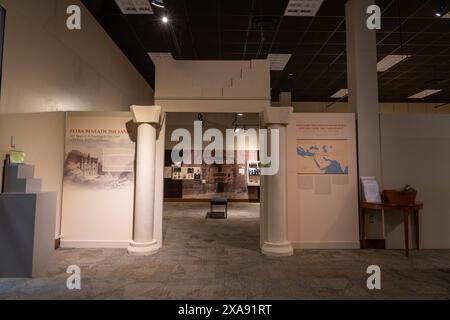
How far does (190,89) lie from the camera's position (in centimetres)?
542

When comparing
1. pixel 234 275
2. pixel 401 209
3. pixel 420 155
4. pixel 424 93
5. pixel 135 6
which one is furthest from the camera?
pixel 424 93

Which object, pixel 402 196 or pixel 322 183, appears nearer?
pixel 402 196

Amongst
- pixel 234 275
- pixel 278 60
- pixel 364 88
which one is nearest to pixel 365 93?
pixel 364 88

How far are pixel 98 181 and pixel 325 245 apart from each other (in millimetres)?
3863

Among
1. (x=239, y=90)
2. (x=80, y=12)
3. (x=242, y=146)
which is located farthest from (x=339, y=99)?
(x=80, y=12)

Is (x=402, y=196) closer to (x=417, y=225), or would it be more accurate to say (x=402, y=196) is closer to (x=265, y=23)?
(x=417, y=225)

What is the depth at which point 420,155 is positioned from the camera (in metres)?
4.86

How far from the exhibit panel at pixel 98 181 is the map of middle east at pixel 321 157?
2.81 m

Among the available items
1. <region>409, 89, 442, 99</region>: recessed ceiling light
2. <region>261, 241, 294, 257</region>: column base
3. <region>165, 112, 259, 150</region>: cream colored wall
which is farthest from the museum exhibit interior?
<region>165, 112, 259, 150</region>: cream colored wall

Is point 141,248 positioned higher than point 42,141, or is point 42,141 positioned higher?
point 42,141

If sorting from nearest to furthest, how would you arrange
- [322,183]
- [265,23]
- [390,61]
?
1. [322,183]
2. [265,23]
3. [390,61]

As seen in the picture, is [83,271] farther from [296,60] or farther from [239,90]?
[296,60]

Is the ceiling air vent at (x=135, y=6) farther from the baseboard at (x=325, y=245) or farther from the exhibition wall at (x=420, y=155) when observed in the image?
the baseboard at (x=325, y=245)

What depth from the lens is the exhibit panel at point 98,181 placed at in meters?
4.65
